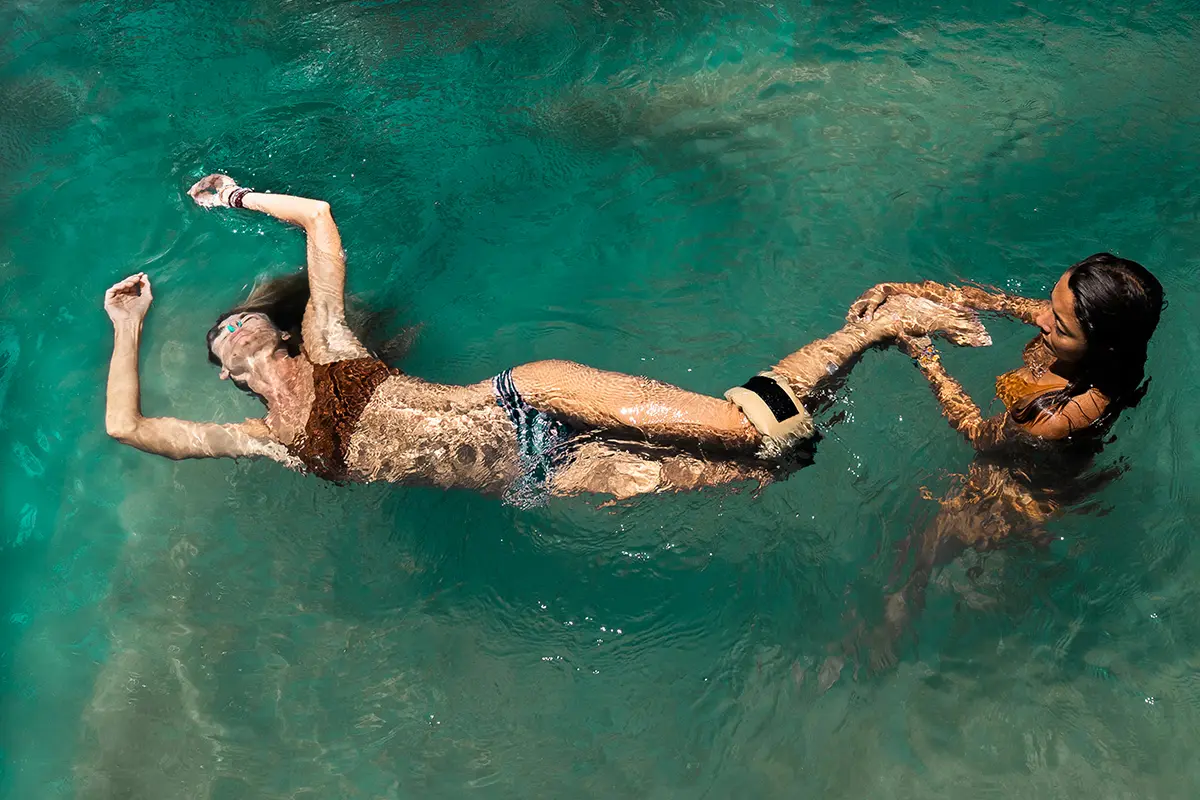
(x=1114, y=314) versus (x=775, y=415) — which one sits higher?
(x=1114, y=314)

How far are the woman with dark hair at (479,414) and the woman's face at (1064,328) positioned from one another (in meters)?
0.75

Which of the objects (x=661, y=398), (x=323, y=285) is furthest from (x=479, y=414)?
(x=323, y=285)

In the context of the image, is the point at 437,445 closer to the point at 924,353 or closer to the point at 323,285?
the point at 323,285

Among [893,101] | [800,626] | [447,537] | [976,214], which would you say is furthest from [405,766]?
[893,101]

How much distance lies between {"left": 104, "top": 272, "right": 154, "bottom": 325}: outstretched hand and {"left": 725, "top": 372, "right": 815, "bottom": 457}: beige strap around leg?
350 centimetres

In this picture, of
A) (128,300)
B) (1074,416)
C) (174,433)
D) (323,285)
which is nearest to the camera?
(1074,416)

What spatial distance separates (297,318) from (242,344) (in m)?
0.56

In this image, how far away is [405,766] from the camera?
446 centimetres

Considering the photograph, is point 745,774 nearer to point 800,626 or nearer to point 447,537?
point 800,626

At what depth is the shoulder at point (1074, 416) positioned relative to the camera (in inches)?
136

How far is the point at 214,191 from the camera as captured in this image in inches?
218

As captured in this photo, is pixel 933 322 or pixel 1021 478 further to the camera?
pixel 933 322

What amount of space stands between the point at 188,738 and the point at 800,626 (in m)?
3.37

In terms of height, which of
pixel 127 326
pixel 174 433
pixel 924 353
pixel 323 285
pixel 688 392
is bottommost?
pixel 174 433
